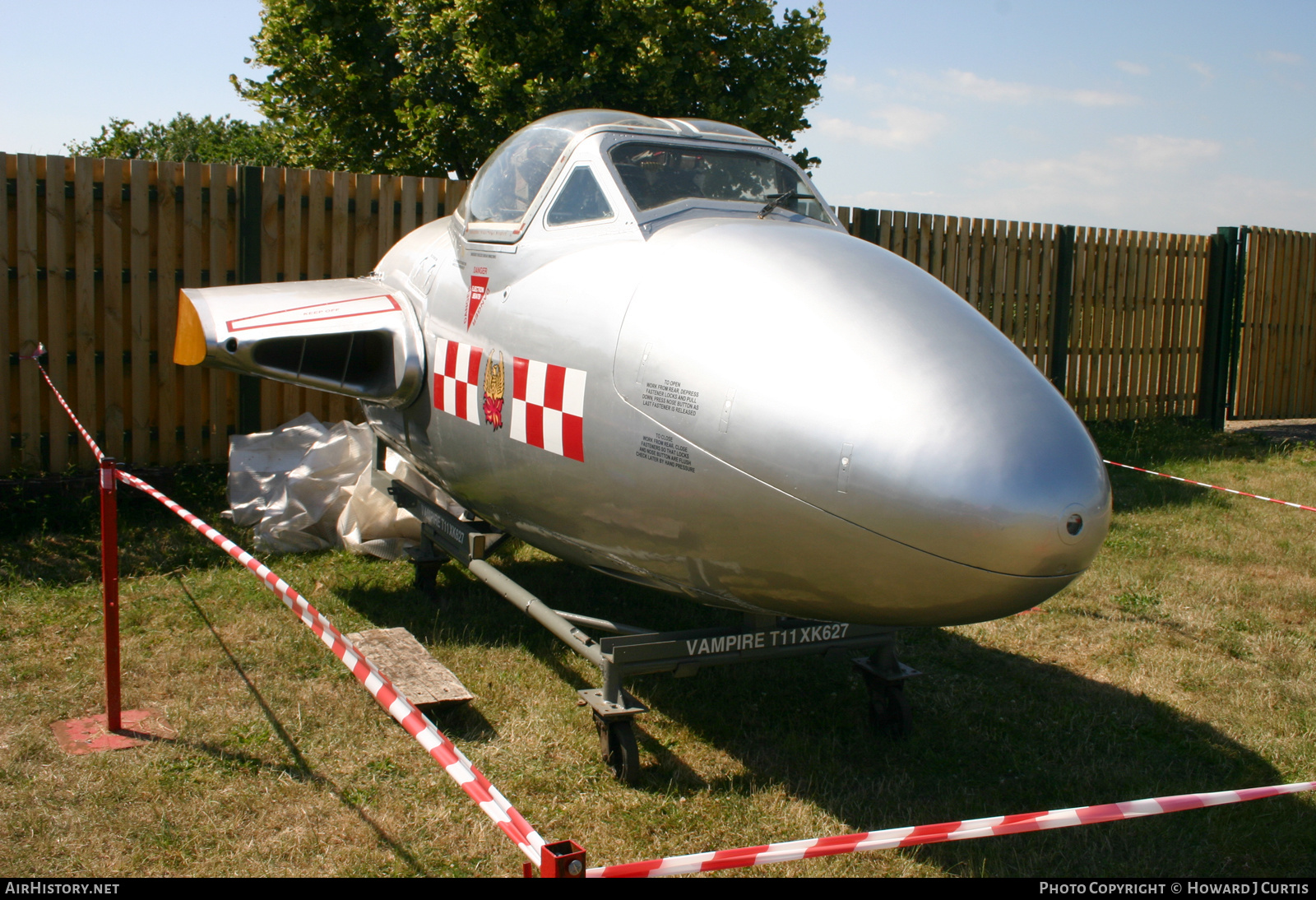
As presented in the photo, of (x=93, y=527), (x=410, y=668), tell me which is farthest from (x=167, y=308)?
(x=410, y=668)

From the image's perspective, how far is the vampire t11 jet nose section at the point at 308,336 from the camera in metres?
4.79

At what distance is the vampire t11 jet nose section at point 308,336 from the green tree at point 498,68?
1050 centimetres

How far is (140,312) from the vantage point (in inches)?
292

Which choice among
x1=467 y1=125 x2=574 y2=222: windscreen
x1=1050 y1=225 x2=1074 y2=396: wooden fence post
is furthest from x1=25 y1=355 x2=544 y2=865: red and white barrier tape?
x1=1050 y1=225 x2=1074 y2=396: wooden fence post

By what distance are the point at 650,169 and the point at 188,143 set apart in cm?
4556

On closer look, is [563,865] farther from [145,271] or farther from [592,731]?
[145,271]

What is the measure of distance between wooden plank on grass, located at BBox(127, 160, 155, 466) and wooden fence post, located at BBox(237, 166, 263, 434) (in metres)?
0.64

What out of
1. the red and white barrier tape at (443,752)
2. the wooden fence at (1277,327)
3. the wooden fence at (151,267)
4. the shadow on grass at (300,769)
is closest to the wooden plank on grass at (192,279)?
the wooden fence at (151,267)

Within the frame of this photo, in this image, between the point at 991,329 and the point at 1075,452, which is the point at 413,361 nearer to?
the point at 991,329

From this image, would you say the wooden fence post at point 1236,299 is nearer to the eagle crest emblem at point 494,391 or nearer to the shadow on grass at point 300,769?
the eagle crest emblem at point 494,391

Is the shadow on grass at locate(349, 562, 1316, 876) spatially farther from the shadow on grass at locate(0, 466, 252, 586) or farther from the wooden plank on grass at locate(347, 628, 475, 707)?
the shadow on grass at locate(0, 466, 252, 586)

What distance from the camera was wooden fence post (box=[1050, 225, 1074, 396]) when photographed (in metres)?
11.9

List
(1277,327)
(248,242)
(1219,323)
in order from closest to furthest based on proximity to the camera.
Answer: (248,242) < (1219,323) < (1277,327)

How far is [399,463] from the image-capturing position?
6469mm
